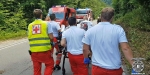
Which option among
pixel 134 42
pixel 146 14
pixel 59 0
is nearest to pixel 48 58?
pixel 134 42

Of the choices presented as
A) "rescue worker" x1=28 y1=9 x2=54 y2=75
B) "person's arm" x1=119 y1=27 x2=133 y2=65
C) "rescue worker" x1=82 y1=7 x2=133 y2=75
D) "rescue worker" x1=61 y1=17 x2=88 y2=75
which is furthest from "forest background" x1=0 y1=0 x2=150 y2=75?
"person's arm" x1=119 y1=27 x2=133 y2=65

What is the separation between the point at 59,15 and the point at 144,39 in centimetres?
1055

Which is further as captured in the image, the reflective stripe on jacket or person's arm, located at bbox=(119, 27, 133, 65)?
the reflective stripe on jacket

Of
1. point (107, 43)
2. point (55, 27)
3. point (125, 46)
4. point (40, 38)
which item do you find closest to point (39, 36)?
point (40, 38)

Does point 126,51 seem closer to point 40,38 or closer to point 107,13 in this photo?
point 107,13

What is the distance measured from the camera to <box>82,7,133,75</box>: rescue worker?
414 cm

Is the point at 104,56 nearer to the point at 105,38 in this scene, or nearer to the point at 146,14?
the point at 105,38

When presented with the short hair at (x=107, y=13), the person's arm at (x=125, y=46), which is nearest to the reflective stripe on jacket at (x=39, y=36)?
the short hair at (x=107, y=13)

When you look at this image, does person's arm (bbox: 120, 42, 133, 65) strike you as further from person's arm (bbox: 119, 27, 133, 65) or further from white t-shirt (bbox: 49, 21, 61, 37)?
white t-shirt (bbox: 49, 21, 61, 37)

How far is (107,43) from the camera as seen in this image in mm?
4188

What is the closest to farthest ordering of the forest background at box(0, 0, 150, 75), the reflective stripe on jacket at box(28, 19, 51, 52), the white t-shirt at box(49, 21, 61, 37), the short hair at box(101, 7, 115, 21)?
the short hair at box(101, 7, 115, 21) < the reflective stripe on jacket at box(28, 19, 51, 52) < the white t-shirt at box(49, 21, 61, 37) < the forest background at box(0, 0, 150, 75)

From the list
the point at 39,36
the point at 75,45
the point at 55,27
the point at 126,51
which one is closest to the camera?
the point at 126,51

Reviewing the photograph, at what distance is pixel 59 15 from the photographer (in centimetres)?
2277

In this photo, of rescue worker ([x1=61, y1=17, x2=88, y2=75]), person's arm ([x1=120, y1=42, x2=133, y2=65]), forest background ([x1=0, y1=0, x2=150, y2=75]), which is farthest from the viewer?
forest background ([x1=0, y1=0, x2=150, y2=75])
